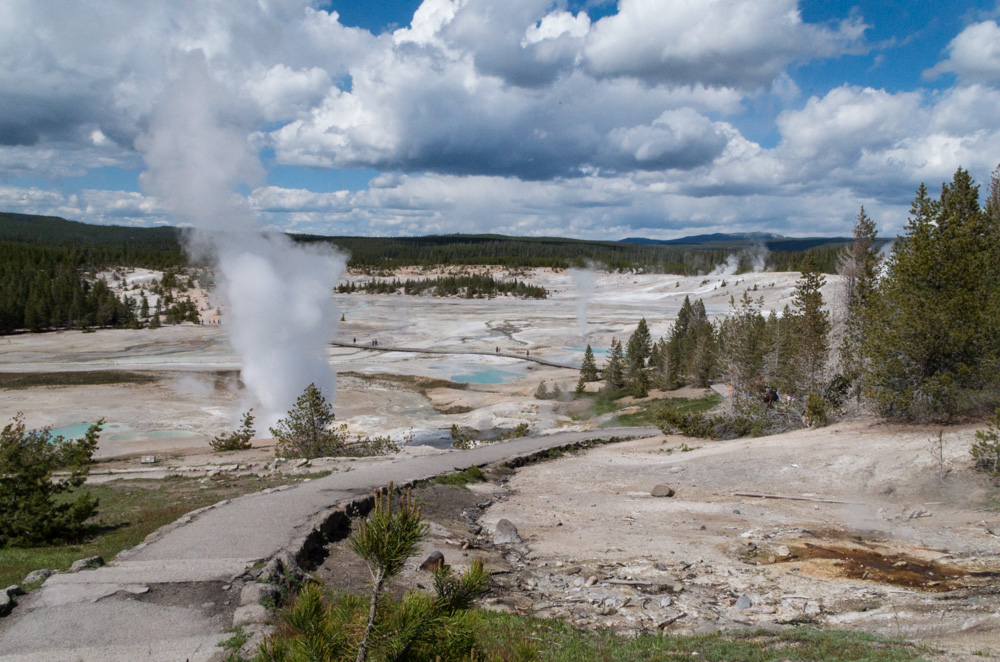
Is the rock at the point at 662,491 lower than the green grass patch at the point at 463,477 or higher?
higher

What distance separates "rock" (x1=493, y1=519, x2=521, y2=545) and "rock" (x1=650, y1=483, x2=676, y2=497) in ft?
16.4

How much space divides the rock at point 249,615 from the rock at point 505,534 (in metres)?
5.72

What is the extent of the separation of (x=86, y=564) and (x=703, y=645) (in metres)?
7.68

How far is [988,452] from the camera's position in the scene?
43.7ft

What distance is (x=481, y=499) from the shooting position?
1573 centimetres

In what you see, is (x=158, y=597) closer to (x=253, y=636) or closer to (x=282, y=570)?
(x=282, y=570)

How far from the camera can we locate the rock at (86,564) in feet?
26.4

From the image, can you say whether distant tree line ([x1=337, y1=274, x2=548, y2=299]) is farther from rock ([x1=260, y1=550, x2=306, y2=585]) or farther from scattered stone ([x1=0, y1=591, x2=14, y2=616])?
scattered stone ([x1=0, y1=591, x2=14, y2=616])

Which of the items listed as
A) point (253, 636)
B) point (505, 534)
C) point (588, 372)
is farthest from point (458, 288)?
point (253, 636)

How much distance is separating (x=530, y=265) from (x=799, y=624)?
505 feet

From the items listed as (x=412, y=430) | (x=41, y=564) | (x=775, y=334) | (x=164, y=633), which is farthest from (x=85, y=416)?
(x=775, y=334)

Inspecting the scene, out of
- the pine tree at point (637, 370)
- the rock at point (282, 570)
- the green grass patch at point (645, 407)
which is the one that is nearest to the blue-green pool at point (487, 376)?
the pine tree at point (637, 370)

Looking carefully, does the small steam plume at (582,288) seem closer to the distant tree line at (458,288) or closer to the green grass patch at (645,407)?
the distant tree line at (458,288)

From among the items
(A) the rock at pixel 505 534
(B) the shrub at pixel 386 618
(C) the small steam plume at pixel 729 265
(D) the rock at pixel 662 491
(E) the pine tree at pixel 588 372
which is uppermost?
(C) the small steam plume at pixel 729 265
